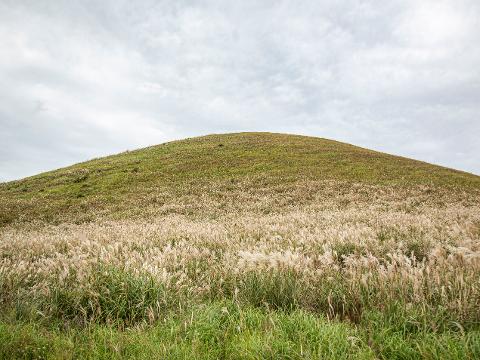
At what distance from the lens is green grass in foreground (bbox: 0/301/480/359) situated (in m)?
2.89

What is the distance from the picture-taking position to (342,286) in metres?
4.46

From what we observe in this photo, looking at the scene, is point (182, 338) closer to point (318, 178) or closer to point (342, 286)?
point (342, 286)

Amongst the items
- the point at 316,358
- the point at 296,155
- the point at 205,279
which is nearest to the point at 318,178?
the point at 296,155

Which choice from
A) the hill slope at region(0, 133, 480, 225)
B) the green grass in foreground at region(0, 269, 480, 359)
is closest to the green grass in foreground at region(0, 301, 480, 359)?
the green grass in foreground at region(0, 269, 480, 359)

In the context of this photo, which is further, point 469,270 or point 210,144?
point 210,144

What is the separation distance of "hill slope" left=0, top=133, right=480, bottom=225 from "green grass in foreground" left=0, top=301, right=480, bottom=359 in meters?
21.9

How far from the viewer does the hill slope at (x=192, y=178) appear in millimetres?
28547

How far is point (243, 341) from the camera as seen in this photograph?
10.0 ft

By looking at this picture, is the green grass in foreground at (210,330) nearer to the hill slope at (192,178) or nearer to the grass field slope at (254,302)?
the grass field slope at (254,302)

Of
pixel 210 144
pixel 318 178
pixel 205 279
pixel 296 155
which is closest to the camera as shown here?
pixel 205 279

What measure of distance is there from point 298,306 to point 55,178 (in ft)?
144

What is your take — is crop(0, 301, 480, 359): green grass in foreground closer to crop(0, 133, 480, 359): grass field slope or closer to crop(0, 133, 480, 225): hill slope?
crop(0, 133, 480, 359): grass field slope

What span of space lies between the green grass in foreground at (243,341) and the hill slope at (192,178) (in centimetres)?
2189

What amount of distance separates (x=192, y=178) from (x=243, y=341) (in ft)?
113
